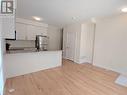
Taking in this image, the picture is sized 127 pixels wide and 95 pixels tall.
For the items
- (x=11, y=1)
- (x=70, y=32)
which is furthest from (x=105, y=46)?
(x=11, y=1)

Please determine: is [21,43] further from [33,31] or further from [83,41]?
[83,41]

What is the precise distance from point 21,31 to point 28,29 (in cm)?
39

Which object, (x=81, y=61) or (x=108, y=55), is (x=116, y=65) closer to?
(x=108, y=55)

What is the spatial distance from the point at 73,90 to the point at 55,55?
2157mm

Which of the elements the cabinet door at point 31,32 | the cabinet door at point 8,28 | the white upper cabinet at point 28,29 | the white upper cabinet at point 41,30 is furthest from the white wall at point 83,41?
the cabinet door at point 8,28

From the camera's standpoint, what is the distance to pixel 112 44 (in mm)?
4367

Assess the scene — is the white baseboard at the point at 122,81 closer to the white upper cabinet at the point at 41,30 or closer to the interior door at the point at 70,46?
the interior door at the point at 70,46

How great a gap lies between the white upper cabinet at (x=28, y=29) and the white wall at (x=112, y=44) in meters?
3.23

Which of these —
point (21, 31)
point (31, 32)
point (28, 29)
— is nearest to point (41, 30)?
point (31, 32)

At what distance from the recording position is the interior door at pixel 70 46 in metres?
6.02

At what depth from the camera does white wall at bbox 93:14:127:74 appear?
399cm

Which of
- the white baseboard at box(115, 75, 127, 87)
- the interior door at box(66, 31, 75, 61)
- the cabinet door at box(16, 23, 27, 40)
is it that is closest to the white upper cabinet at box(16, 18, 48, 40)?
the cabinet door at box(16, 23, 27, 40)

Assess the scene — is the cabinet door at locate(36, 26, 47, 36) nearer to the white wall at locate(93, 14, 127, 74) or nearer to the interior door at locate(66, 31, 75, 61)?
the interior door at locate(66, 31, 75, 61)

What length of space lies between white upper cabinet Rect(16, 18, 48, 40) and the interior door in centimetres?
169
